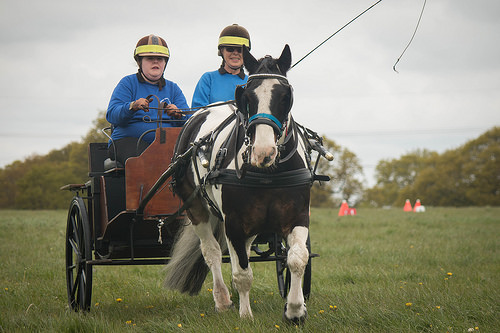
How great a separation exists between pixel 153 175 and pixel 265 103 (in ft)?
6.52

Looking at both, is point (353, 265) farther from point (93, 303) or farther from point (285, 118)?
point (285, 118)

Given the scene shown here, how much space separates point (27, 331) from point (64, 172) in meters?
46.9

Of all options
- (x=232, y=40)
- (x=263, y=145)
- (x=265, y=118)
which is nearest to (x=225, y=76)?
(x=232, y=40)

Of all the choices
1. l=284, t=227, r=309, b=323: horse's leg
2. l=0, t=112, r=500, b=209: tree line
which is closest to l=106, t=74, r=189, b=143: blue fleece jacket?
l=284, t=227, r=309, b=323: horse's leg

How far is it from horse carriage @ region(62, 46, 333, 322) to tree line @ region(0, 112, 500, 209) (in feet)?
120

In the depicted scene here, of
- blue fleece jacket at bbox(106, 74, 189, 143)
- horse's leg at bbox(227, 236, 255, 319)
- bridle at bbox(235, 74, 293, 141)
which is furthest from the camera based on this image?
blue fleece jacket at bbox(106, 74, 189, 143)

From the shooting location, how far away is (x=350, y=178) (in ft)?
223

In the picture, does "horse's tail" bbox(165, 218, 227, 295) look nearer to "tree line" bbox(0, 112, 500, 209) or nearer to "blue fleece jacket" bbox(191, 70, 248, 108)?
"blue fleece jacket" bbox(191, 70, 248, 108)

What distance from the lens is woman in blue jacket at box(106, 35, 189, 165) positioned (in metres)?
6.01

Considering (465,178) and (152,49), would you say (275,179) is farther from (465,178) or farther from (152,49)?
(465,178)

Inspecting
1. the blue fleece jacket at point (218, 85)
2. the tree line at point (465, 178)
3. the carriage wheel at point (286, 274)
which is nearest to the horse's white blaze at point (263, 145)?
the carriage wheel at point (286, 274)

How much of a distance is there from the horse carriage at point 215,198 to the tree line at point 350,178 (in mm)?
36479

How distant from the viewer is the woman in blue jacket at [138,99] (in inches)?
237

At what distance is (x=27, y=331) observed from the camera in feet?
14.9
